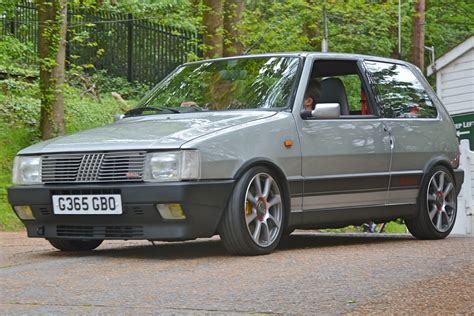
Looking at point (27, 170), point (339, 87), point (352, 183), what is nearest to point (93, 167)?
point (27, 170)

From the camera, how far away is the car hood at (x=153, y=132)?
802 cm

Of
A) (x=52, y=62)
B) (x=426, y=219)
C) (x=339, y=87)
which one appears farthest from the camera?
(x=52, y=62)

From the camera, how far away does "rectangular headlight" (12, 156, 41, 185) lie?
8453mm

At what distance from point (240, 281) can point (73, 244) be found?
9.07ft

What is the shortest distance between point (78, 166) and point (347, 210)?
2.52 meters

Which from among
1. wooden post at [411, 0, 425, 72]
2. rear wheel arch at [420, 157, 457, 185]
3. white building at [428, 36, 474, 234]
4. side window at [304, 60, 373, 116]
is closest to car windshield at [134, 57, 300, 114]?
side window at [304, 60, 373, 116]

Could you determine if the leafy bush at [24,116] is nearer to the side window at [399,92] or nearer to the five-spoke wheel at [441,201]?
the side window at [399,92]

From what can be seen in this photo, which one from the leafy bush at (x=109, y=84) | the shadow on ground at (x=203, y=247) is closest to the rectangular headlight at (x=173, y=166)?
the shadow on ground at (x=203, y=247)

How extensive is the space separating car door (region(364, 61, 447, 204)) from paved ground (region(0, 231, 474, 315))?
0.88 m

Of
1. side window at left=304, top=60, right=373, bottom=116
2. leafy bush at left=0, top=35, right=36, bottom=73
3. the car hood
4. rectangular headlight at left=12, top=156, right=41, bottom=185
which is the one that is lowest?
rectangular headlight at left=12, top=156, right=41, bottom=185

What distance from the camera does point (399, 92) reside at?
419 inches

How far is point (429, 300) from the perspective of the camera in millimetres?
5789

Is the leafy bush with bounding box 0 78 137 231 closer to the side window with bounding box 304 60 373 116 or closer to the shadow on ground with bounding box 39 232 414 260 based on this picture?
the shadow on ground with bounding box 39 232 414 260

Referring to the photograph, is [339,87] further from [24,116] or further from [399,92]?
[24,116]
